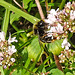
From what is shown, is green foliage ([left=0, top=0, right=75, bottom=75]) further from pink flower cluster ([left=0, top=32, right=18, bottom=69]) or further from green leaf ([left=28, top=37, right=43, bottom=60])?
pink flower cluster ([left=0, top=32, right=18, bottom=69])

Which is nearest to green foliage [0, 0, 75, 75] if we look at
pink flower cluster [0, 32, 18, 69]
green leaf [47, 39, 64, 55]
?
green leaf [47, 39, 64, 55]

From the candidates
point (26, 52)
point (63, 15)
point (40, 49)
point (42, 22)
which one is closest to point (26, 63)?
point (26, 52)

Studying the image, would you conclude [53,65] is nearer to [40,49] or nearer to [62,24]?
[40,49]

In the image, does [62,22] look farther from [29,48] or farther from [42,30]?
[29,48]

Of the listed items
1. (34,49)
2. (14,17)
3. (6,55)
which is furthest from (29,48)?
(14,17)

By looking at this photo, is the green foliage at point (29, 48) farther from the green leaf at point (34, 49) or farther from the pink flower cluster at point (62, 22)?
the pink flower cluster at point (62, 22)
